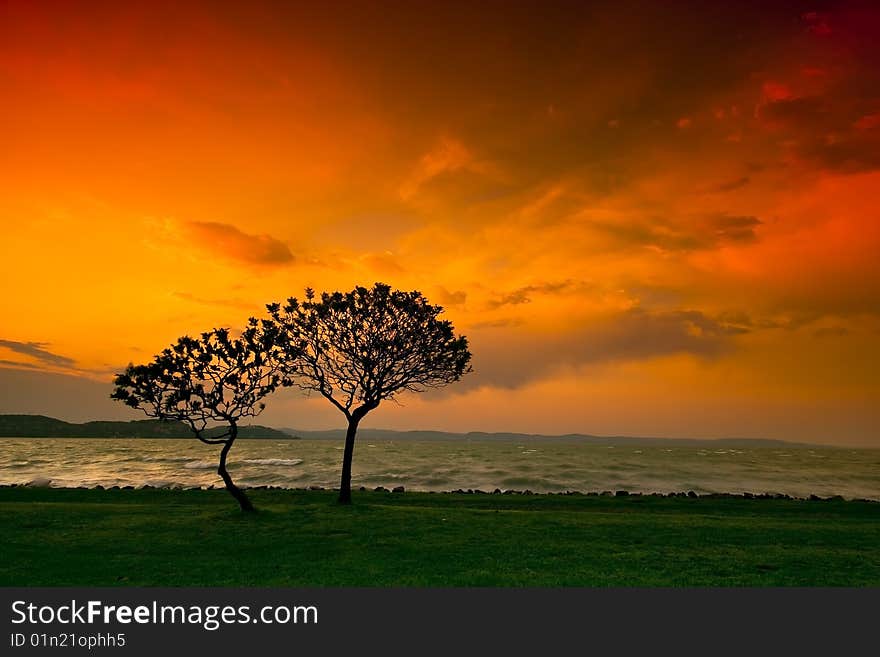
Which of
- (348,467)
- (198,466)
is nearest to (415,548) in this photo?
(348,467)

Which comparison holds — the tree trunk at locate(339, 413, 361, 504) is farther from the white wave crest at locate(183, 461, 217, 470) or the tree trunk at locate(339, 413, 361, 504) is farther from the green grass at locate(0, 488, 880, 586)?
the white wave crest at locate(183, 461, 217, 470)

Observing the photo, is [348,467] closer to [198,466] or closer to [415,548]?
[415,548]

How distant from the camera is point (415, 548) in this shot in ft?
64.2

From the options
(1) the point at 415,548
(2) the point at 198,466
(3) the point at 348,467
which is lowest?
(2) the point at 198,466

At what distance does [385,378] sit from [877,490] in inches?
3206

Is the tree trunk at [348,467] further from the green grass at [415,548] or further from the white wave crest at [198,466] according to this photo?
the white wave crest at [198,466]

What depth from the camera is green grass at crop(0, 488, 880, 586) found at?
15.6m

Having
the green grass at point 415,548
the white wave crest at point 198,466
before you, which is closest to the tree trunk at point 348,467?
the green grass at point 415,548

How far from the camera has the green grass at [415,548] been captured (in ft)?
51.2

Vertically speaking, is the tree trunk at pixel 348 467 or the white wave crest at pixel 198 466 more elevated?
the tree trunk at pixel 348 467

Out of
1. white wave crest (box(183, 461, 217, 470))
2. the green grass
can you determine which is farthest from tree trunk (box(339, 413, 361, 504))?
white wave crest (box(183, 461, 217, 470))

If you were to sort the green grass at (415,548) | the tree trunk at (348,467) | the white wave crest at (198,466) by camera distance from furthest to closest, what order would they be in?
the white wave crest at (198,466) < the tree trunk at (348,467) < the green grass at (415,548)

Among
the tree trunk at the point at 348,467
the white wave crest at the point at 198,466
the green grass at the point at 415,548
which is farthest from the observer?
the white wave crest at the point at 198,466

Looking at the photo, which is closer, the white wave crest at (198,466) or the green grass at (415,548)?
the green grass at (415,548)
